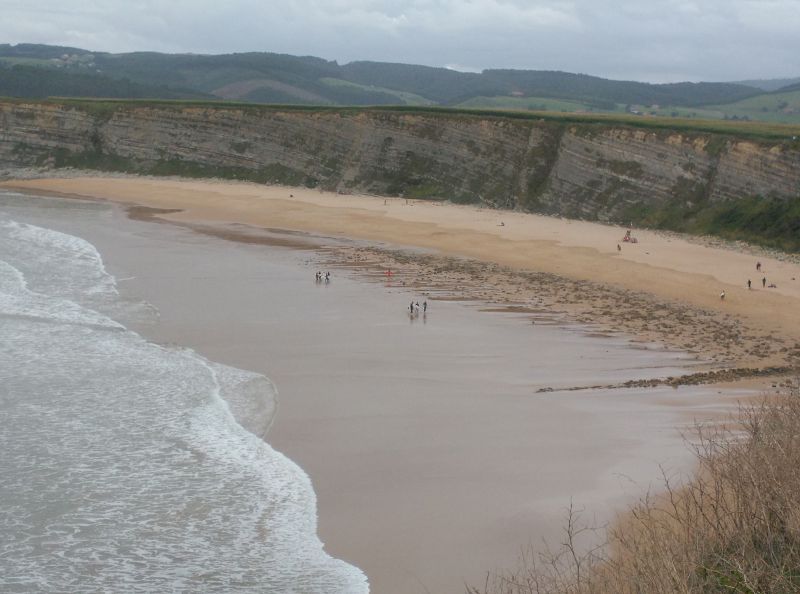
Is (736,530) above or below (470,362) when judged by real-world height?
above

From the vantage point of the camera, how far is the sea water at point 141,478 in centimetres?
1065

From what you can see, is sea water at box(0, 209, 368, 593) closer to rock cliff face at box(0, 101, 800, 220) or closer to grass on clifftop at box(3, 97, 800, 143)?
rock cliff face at box(0, 101, 800, 220)

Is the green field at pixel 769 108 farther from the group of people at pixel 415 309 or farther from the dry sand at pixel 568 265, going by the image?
the group of people at pixel 415 309

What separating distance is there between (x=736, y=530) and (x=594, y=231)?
3744cm

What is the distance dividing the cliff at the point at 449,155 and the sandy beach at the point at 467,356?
6175 mm

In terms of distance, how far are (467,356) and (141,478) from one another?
9.14m

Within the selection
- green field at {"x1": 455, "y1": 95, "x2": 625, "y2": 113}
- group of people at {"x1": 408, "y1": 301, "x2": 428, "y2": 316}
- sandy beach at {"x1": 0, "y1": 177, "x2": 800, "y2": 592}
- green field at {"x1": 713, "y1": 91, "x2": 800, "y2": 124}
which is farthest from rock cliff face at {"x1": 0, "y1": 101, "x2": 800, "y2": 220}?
green field at {"x1": 455, "y1": 95, "x2": 625, "y2": 113}

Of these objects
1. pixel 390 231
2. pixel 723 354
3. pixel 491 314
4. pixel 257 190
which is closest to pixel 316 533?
pixel 723 354

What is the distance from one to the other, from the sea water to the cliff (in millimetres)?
29496

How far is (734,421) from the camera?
14898mm

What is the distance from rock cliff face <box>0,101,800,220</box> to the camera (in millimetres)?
47594

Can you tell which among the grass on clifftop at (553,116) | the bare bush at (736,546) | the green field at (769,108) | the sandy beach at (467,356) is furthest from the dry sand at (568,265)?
the green field at (769,108)

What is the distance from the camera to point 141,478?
43.9 ft

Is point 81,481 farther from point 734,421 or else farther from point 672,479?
point 734,421
